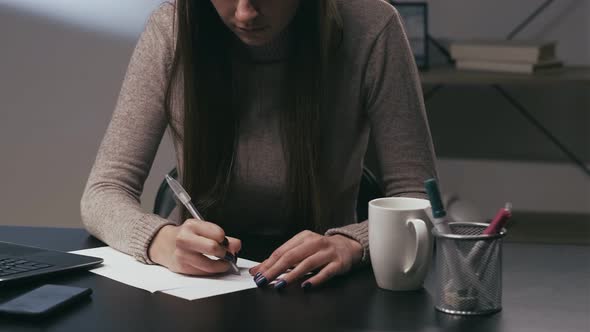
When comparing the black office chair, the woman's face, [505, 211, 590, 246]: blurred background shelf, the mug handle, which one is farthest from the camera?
[505, 211, 590, 246]: blurred background shelf

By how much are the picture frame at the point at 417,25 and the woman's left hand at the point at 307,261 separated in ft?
5.93

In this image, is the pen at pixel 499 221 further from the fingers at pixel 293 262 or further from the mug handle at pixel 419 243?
the fingers at pixel 293 262

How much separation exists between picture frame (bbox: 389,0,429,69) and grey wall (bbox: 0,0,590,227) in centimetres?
16

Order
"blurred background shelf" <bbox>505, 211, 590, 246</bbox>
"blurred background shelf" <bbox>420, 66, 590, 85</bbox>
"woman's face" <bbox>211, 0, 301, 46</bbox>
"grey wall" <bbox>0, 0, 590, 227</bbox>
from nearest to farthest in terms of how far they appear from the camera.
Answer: "woman's face" <bbox>211, 0, 301, 46</bbox>
"blurred background shelf" <bbox>420, 66, 590, 85</bbox>
"blurred background shelf" <bbox>505, 211, 590, 246</bbox>
"grey wall" <bbox>0, 0, 590, 227</bbox>

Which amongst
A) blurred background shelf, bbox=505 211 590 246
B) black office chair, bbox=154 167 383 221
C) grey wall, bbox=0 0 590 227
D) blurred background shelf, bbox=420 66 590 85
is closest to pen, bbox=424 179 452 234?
black office chair, bbox=154 167 383 221

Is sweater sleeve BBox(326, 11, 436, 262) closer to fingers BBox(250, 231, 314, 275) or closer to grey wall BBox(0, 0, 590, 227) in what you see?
fingers BBox(250, 231, 314, 275)

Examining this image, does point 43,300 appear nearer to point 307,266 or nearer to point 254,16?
point 307,266

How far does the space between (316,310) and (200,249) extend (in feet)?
0.70

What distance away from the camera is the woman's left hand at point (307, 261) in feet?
3.75

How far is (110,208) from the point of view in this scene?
143cm

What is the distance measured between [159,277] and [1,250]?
0.25 metres

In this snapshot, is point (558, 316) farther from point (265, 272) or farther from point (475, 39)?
point (475, 39)

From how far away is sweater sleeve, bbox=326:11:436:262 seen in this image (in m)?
1.48

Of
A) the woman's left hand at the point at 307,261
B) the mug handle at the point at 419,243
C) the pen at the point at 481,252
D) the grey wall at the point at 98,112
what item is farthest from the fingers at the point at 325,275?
the grey wall at the point at 98,112
